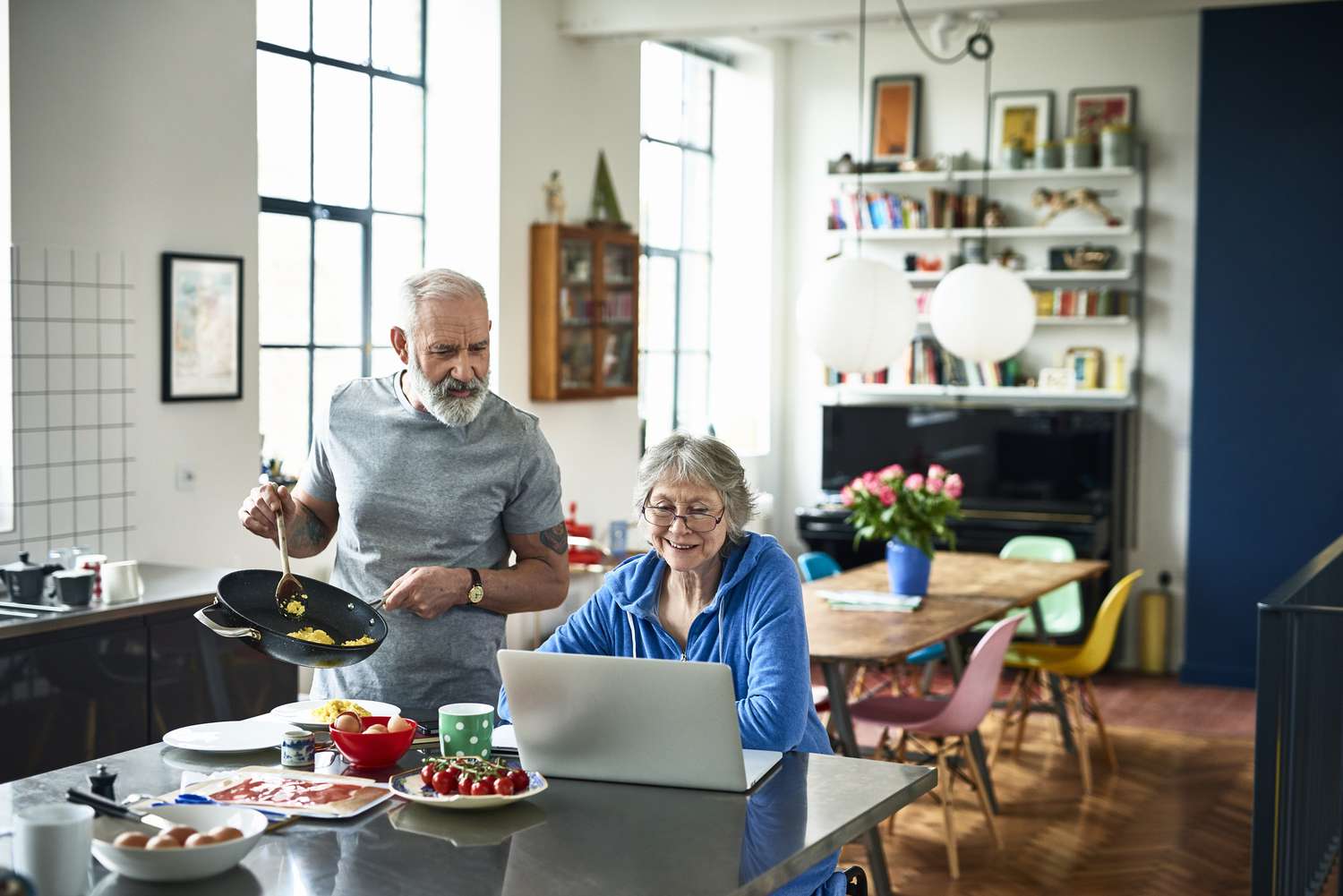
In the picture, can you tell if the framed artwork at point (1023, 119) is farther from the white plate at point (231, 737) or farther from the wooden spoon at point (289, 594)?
the white plate at point (231, 737)

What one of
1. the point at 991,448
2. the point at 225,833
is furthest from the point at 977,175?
the point at 225,833

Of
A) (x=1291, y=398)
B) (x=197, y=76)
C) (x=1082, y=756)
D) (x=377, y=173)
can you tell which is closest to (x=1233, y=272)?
(x=1291, y=398)

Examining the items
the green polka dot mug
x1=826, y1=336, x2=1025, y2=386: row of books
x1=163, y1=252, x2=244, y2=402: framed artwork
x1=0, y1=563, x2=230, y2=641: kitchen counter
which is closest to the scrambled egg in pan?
the green polka dot mug

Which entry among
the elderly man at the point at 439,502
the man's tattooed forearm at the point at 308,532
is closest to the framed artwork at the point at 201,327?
the man's tattooed forearm at the point at 308,532

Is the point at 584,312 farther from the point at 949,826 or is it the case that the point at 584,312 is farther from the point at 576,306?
the point at 949,826

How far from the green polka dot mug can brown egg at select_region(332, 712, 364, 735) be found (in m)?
0.13

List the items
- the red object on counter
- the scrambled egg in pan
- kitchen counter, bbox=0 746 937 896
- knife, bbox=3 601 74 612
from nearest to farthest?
1. kitchen counter, bbox=0 746 937 896
2. the scrambled egg in pan
3. knife, bbox=3 601 74 612
4. the red object on counter

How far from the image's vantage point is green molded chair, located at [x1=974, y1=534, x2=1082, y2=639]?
6.64 meters

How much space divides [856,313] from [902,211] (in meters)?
3.22

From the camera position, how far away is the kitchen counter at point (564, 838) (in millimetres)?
1887

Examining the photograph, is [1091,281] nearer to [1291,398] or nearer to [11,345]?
[1291,398]

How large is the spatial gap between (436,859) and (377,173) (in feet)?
15.2

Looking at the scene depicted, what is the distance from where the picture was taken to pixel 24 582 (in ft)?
12.8

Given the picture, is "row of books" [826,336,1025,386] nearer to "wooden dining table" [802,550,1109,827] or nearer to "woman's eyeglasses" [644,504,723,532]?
"wooden dining table" [802,550,1109,827]
